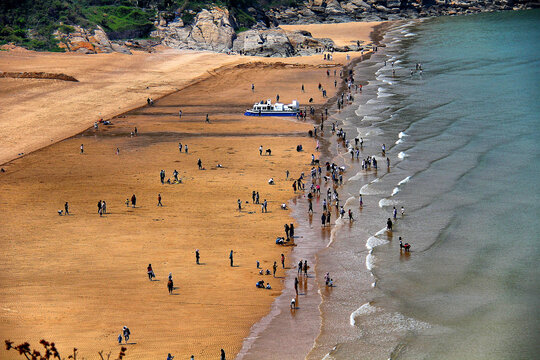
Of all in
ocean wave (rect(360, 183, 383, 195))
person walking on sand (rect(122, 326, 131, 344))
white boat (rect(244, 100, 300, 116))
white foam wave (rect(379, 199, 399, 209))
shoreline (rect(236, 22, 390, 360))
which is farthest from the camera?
white boat (rect(244, 100, 300, 116))

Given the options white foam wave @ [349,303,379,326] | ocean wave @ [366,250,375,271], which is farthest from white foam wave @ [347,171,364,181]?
white foam wave @ [349,303,379,326]

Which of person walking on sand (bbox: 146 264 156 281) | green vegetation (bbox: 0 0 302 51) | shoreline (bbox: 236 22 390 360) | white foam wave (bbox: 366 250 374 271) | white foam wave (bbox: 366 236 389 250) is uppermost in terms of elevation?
green vegetation (bbox: 0 0 302 51)

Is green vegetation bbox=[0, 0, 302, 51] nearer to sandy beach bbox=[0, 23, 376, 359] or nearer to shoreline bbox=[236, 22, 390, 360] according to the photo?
sandy beach bbox=[0, 23, 376, 359]

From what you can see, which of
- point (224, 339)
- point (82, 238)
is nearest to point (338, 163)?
point (82, 238)

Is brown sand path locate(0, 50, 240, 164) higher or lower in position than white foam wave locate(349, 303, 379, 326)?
higher

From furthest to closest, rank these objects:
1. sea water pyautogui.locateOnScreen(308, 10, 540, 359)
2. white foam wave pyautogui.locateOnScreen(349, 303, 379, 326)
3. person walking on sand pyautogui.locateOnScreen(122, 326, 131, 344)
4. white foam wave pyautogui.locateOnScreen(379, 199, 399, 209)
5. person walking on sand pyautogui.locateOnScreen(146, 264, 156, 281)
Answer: white foam wave pyautogui.locateOnScreen(379, 199, 399, 209)
person walking on sand pyautogui.locateOnScreen(146, 264, 156, 281)
white foam wave pyautogui.locateOnScreen(349, 303, 379, 326)
sea water pyautogui.locateOnScreen(308, 10, 540, 359)
person walking on sand pyautogui.locateOnScreen(122, 326, 131, 344)

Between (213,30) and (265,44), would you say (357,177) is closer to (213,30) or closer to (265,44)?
(265,44)

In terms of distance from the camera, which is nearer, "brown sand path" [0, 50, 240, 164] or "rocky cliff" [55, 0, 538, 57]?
"brown sand path" [0, 50, 240, 164]

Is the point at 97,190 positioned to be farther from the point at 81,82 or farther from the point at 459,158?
the point at 81,82
